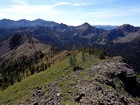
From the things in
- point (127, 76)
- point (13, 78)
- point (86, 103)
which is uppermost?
point (86, 103)

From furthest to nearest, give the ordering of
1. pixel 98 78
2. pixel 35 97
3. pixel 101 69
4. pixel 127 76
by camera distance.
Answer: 1. pixel 127 76
2. pixel 101 69
3. pixel 98 78
4. pixel 35 97

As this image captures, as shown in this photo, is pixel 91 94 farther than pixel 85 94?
No

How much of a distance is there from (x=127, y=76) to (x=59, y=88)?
40687mm

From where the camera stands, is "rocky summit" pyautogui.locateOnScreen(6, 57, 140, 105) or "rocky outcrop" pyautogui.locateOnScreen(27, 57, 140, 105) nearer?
"rocky summit" pyautogui.locateOnScreen(6, 57, 140, 105)

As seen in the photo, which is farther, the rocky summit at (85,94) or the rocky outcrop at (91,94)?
the rocky outcrop at (91,94)

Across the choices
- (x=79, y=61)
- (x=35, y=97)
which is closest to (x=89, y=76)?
(x=35, y=97)

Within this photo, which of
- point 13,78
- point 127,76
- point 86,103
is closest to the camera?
point 86,103

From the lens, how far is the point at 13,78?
534 ft

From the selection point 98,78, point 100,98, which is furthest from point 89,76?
point 100,98

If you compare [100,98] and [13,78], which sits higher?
[100,98]

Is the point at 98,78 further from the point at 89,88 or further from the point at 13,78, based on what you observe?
the point at 13,78

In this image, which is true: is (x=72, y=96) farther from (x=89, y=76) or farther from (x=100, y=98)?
(x=89, y=76)

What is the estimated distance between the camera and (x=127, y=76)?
10050cm

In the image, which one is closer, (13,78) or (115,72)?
(115,72)
